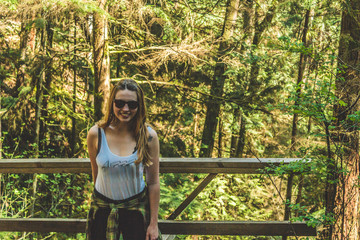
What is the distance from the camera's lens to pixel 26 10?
5953 millimetres

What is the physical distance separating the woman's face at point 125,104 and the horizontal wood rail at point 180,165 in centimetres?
87

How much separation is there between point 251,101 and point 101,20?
4.13 meters

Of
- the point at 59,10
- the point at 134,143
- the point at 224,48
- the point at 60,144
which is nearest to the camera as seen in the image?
the point at 134,143

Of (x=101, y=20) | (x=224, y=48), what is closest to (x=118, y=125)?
(x=101, y=20)

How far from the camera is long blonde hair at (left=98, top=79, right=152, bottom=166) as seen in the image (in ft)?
7.26

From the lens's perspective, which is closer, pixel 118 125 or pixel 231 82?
pixel 118 125

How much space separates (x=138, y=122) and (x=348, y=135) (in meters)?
2.34

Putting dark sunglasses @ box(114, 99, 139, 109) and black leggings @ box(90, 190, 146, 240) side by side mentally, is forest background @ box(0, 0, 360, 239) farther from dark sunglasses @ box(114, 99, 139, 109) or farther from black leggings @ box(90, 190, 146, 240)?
dark sunglasses @ box(114, 99, 139, 109)

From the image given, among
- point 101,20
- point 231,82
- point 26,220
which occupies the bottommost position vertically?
point 26,220

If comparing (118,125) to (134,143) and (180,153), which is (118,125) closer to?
(134,143)

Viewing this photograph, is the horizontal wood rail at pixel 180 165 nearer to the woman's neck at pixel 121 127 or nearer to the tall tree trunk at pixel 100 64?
the woman's neck at pixel 121 127

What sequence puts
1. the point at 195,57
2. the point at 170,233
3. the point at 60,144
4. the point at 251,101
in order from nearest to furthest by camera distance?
1. the point at 170,233
2. the point at 195,57
3. the point at 251,101
4. the point at 60,144

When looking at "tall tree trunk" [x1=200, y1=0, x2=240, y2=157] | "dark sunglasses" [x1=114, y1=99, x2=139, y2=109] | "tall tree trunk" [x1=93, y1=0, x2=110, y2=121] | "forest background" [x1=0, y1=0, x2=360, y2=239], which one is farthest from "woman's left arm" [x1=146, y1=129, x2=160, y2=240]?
"tall tree trunk" [x1=200, y1=0, x2=240, y2=157]

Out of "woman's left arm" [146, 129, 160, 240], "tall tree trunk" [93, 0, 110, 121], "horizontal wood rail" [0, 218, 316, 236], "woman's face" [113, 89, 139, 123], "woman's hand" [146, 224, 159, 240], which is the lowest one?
"horizontal wood rail" [0, 218, 316, 236]
